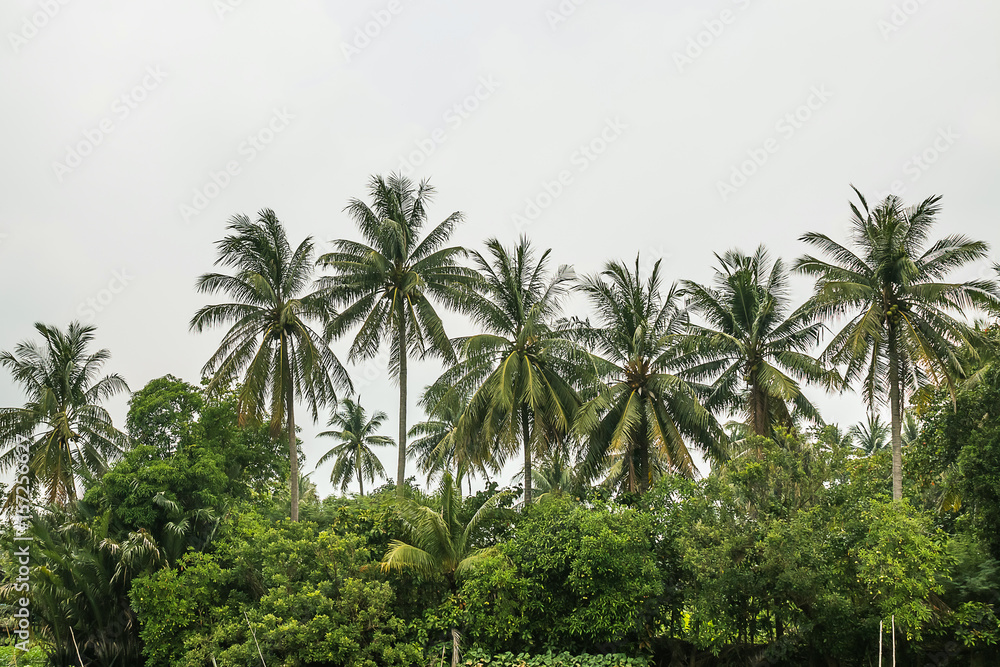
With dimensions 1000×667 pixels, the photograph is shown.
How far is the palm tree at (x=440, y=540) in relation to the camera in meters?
19.8

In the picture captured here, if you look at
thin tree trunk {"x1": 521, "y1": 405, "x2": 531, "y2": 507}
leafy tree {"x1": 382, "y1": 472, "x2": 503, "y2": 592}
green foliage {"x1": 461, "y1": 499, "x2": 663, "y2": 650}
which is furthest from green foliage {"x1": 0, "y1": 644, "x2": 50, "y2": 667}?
thin tree trunk {"x1": 521, "y1": 405, "x2": 531, "y2": 507}

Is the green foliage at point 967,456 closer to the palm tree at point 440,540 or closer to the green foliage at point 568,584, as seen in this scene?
the green foliage at point 568,584

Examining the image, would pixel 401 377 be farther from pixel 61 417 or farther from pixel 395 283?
pixel 61 417

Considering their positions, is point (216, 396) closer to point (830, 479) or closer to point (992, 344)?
point (830, 479)

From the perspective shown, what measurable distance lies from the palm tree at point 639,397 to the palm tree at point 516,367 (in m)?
1.19

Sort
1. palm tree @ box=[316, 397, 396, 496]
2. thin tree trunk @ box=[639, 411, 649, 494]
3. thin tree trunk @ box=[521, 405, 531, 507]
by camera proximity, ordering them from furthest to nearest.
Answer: palm tree @ box=[316, 397, 396, 496] < thin tree trunk @ box=[521, 405, 531, 507] < thin tree trunk @ box=[639, 411, 649, 494]

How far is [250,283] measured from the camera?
88.1ft

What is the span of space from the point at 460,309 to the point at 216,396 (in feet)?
29.0

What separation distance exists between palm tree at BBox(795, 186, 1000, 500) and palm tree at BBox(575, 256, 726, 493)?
14.3 ft

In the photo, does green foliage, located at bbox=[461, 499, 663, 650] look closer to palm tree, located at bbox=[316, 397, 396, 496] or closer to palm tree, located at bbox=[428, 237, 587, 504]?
palm tree, located at bbox=[428, 237, 587, 504]

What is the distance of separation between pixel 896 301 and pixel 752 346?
4.57m

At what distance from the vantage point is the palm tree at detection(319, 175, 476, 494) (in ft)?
86.1

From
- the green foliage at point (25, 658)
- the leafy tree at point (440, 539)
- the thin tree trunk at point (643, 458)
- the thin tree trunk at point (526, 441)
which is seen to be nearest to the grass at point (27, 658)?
the green foliage at point (25, 658)

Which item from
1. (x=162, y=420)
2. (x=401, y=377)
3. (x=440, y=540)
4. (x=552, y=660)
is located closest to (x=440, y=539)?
(x=440, y=540)
